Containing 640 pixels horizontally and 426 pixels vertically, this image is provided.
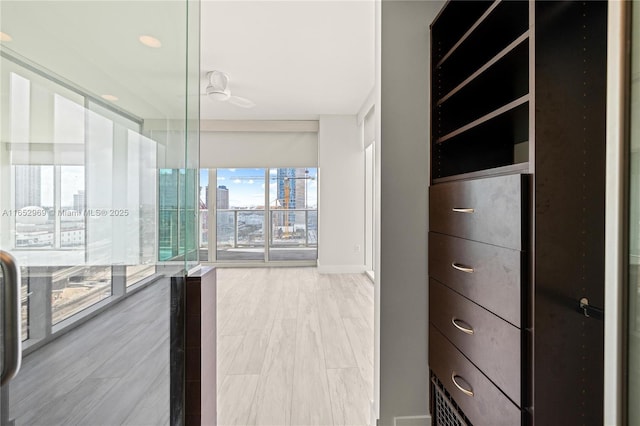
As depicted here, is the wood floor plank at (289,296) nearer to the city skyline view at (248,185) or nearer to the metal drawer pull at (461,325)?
the city skyline view at (248,185)

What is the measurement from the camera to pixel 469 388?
1.21 metres

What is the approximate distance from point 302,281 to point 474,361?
3.88 meters

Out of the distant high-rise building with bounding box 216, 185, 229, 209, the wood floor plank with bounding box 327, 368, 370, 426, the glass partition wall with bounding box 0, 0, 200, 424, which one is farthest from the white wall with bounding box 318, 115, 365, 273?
the glass partition wall with bounding box 0, 0, 200, 424

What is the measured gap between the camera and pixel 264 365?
7.64ft

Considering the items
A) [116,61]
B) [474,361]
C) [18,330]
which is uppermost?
[116,61]

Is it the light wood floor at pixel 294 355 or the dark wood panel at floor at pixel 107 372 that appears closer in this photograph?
the dark wood panel at floor at pixel 107 372

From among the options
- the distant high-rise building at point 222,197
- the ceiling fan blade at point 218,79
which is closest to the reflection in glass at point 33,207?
the ceiling fan blade at point 218,79

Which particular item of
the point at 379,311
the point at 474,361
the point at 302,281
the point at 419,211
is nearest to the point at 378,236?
the point at 419,211

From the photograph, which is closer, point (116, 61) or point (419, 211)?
point (116, 61)

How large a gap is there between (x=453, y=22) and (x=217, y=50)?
249 cm

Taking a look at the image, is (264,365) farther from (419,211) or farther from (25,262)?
(25,262)

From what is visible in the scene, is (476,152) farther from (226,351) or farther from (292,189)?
(292,189)

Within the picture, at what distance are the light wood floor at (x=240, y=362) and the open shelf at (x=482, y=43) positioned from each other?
1.46m

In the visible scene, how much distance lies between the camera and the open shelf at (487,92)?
3.75ft
